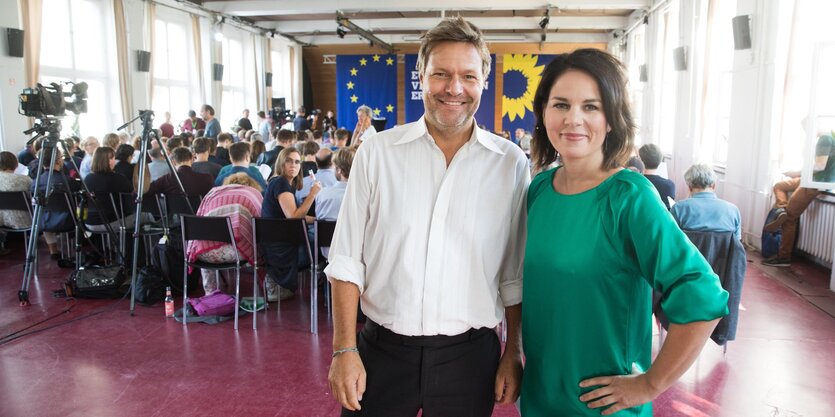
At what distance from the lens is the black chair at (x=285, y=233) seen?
373 centimetres

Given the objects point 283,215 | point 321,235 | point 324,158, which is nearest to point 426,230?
point 321,235

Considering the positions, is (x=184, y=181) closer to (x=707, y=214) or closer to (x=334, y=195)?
(x=334, y=195)

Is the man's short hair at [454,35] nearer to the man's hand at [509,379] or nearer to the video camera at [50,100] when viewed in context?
the man's hand at [509,379]

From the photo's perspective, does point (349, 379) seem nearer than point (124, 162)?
Yes

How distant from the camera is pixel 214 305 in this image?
404 centimetres

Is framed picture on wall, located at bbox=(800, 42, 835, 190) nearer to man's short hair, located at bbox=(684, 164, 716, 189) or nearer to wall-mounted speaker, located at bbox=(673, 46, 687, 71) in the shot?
man's short hair, located at bbox=(684, 164, 716, 189)

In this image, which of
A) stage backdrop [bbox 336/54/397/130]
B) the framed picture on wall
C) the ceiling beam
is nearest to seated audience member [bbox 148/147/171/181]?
the framed picture on wall

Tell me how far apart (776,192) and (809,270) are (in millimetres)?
904

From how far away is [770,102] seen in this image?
5.94 metres

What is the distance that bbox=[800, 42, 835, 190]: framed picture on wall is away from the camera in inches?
184

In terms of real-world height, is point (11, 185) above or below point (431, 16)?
below

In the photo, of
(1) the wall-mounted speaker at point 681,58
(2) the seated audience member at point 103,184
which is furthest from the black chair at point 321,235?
(1) the wall-mounted speaker at point 681,58

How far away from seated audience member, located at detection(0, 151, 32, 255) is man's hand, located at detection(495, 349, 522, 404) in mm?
5483

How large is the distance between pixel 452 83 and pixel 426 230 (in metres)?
0.37
